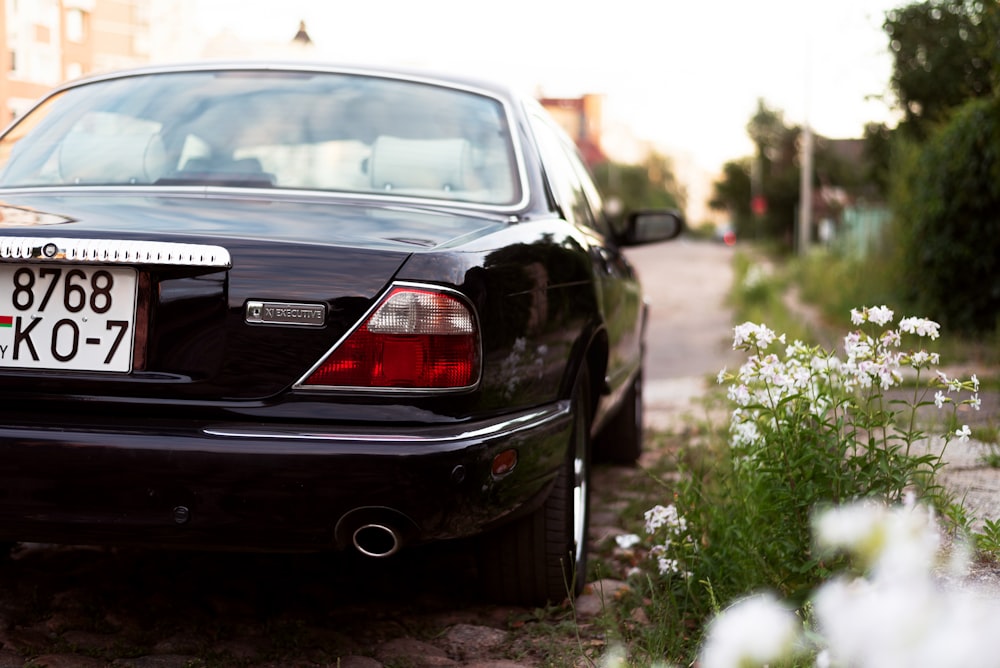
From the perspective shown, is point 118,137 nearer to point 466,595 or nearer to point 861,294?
point 466,595

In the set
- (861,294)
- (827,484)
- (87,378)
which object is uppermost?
(87,378)

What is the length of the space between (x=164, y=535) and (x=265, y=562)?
4.23ft

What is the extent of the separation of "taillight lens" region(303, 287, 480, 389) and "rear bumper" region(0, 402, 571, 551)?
106 millimetres

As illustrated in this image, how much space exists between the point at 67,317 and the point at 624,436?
3.29 meters

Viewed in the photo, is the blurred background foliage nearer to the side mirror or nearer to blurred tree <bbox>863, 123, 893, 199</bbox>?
blurred tree <bbox>863, 123, 893, 199</bbox>

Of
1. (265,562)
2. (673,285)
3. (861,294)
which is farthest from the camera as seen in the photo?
(673,285)

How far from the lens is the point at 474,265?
2.48 m

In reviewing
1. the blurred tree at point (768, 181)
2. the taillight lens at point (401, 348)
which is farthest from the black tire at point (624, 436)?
the blurred tree at point (768, 181)

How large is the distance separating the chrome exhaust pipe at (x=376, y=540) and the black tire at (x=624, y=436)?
276 centimetres

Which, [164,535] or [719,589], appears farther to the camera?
[719,589]

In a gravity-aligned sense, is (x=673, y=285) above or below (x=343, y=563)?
below

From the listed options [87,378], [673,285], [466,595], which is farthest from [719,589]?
[673,285]

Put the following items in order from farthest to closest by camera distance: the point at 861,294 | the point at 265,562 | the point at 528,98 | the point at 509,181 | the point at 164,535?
the point at 861,294 < the point at 528,98 < the point at 265,562 < the point at 509,181 < the point at 164,535

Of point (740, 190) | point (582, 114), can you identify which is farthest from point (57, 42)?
point (582, 114)
